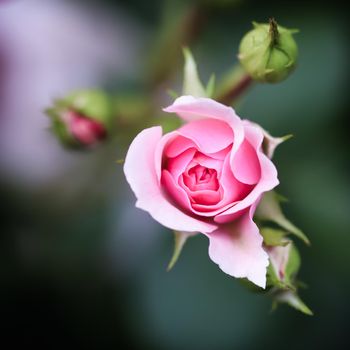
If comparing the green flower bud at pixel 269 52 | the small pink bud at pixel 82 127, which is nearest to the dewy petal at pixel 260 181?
the green flower bud at pixel 269 52

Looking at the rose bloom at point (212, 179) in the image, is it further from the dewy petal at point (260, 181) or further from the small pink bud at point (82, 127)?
the small pink bud at point (82, 127)

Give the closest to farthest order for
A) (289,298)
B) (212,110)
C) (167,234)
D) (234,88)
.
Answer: (212,110) → (289,298) → (234,88) → (167,234)

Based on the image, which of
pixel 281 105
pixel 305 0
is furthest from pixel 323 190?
pixel 305 0

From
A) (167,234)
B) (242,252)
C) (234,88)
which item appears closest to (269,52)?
(234,88)

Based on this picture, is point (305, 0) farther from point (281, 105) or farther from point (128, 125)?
point (128, 125)

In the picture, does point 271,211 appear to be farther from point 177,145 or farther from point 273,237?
point 177,145

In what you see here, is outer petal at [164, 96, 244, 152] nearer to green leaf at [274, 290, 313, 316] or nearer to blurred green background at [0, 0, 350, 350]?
green leaf at [274, 290, 313, 316]

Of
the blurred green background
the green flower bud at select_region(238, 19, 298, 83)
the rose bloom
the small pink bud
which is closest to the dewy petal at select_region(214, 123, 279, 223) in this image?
the rose bloom
